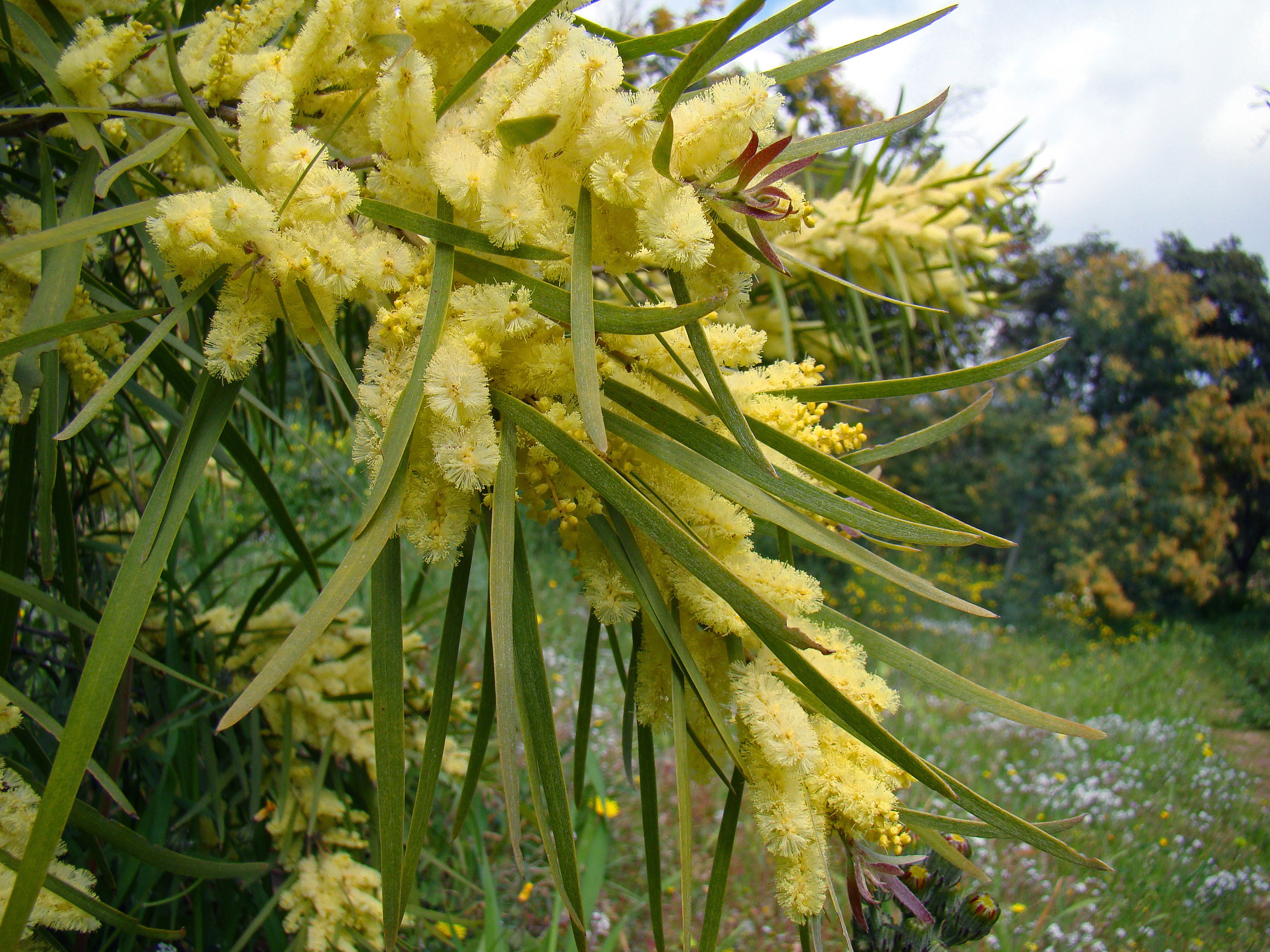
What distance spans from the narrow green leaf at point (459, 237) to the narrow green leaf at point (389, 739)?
0.16 m

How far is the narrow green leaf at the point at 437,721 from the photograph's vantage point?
36cm

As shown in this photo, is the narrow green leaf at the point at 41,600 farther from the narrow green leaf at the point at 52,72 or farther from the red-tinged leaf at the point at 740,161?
the red-tinged leaf at the point at 740,161

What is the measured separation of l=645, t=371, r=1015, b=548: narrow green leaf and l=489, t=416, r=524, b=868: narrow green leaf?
139 millimetres

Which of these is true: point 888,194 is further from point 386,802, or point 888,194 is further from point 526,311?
point 386,802

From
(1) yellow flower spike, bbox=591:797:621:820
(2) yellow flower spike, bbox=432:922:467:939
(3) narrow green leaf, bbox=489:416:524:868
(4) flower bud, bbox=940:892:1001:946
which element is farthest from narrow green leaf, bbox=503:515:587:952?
(1) yellow flower spike, bbox=591:797:621:820

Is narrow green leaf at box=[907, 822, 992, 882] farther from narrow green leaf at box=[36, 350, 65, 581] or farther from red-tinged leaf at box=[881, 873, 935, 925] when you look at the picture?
narrow green leaf at box=[36, 350, 65, 581]

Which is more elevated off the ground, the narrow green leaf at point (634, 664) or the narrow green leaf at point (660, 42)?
the narrow green leaf at point (660, 42)

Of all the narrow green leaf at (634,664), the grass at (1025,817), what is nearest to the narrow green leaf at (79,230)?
the narrow green leaf at (634,664)

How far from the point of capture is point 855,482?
1.26 feet

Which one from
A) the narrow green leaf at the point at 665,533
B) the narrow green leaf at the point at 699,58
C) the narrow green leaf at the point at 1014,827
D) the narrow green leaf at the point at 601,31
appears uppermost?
the narrow green leaf at the point at 601,31

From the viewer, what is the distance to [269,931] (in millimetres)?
854

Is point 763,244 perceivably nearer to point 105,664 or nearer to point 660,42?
point 660,42

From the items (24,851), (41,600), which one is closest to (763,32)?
(41,600)

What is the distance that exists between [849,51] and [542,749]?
1.34 feet
